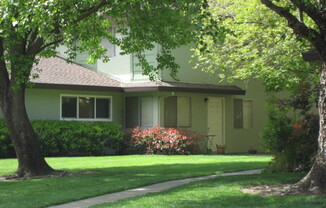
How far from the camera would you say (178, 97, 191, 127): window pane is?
24438 millimetres

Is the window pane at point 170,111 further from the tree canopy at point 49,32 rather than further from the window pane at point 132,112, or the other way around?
the tree canopy at point 49,32

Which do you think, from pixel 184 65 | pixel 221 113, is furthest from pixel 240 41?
pixel 221 113

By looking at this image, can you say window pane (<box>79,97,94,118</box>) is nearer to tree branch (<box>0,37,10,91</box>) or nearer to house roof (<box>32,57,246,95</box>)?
house roof (<box>32,57,246,95</box>)

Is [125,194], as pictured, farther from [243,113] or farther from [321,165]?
[243,113]

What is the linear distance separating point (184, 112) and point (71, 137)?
5596 millimetres

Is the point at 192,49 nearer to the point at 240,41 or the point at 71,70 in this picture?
the point at 240,41

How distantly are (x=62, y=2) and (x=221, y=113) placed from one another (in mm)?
15600

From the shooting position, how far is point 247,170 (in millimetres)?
14453

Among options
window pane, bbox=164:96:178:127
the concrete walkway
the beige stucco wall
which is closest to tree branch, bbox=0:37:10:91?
the concrete walkway

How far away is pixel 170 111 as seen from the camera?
2417cm

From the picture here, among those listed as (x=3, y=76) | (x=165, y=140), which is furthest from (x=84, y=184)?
(x=165, y=140)

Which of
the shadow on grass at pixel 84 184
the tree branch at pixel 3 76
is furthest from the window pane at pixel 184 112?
the tree branch at pixel 3 76

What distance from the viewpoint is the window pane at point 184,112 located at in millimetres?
24438

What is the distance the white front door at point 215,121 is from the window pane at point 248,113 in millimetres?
1598
